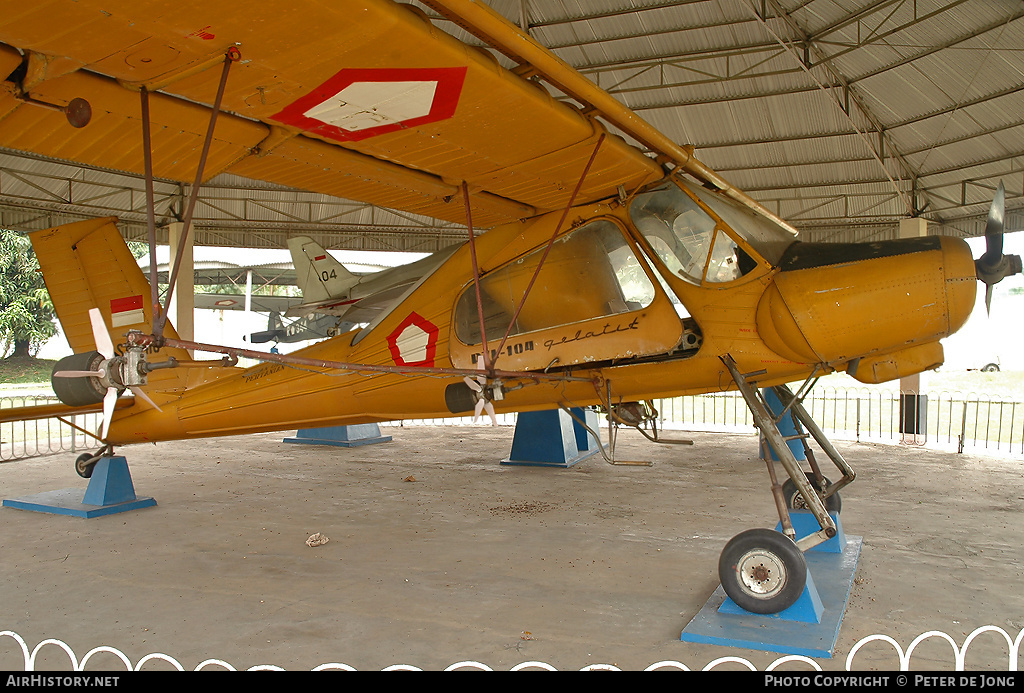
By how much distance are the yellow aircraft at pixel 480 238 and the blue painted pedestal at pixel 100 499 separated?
177cm

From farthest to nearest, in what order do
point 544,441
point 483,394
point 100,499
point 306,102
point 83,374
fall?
point 544,441
point 100,499
point 483,394
point 306,102
point 83,374

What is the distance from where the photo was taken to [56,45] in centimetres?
329

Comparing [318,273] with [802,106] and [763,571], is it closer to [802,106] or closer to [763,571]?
[802,106]

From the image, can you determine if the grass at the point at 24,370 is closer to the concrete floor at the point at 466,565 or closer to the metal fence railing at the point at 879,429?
the metal fence railing at the point at 879,429

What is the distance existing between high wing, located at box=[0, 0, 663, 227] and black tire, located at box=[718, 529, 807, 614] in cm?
301

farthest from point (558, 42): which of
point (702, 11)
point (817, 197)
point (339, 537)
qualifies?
point (339, 537)

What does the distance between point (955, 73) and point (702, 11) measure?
5.18m

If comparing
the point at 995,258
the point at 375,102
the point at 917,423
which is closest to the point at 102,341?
the point at 375,102

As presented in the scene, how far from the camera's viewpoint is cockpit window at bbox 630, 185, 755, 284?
5004 mm

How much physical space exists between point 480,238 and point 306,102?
246cm

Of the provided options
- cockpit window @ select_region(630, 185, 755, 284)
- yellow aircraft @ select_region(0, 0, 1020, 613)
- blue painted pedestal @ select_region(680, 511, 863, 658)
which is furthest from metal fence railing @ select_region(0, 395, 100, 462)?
blue painted pedestal @ select_region(680, 511, 863, 658)

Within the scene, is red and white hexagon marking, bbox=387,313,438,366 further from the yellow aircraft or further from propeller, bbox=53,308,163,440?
propeller, bbox=53,308,163,440

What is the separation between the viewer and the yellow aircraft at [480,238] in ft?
11.5

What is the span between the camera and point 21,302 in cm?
3634
